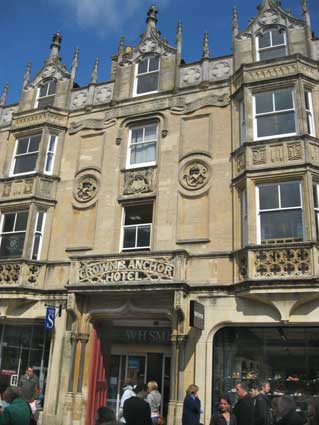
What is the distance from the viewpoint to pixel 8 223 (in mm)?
18609

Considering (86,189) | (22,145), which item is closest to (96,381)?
(86,189)

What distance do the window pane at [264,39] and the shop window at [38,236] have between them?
1143cm

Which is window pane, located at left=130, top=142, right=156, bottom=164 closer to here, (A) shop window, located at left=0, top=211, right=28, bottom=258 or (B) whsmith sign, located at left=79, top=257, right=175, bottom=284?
(B) whsmith sign, located at left=79, top=257, right=175, bottom=284

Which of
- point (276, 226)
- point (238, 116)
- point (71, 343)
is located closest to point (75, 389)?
point (71, 343)

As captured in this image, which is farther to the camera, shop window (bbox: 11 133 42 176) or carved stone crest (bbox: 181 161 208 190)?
shop window (bbox: 11 133 42 176)

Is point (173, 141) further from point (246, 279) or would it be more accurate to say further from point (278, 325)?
point (278, 325)

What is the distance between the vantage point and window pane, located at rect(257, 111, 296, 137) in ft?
50.1

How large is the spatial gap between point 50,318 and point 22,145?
8.64m

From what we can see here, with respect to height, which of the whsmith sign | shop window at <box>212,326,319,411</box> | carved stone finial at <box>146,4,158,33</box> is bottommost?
shop window at <box>212,326,319,411</box>

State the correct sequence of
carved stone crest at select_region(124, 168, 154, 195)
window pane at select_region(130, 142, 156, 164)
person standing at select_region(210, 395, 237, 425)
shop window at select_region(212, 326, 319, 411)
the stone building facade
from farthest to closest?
window pane at select_region(130, 142, 156, 164)
carved stone crest at select_region(124, 168, 154, 195)
the stone building facade
shop window at select_region(212, 326, 319, 411)
person standing at select_region(210, 395, 237, 425)

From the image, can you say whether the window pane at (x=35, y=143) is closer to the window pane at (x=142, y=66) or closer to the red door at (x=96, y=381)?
→ the window pane at (x=142, y=66)

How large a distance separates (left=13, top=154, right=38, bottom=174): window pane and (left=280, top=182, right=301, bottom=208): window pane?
35.6ft

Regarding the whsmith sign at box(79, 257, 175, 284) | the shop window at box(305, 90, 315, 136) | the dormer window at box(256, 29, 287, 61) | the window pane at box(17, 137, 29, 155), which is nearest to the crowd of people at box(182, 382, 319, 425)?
the whsmith sign at box(79, 257, 175, 284)

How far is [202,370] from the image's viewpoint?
13430 mm
